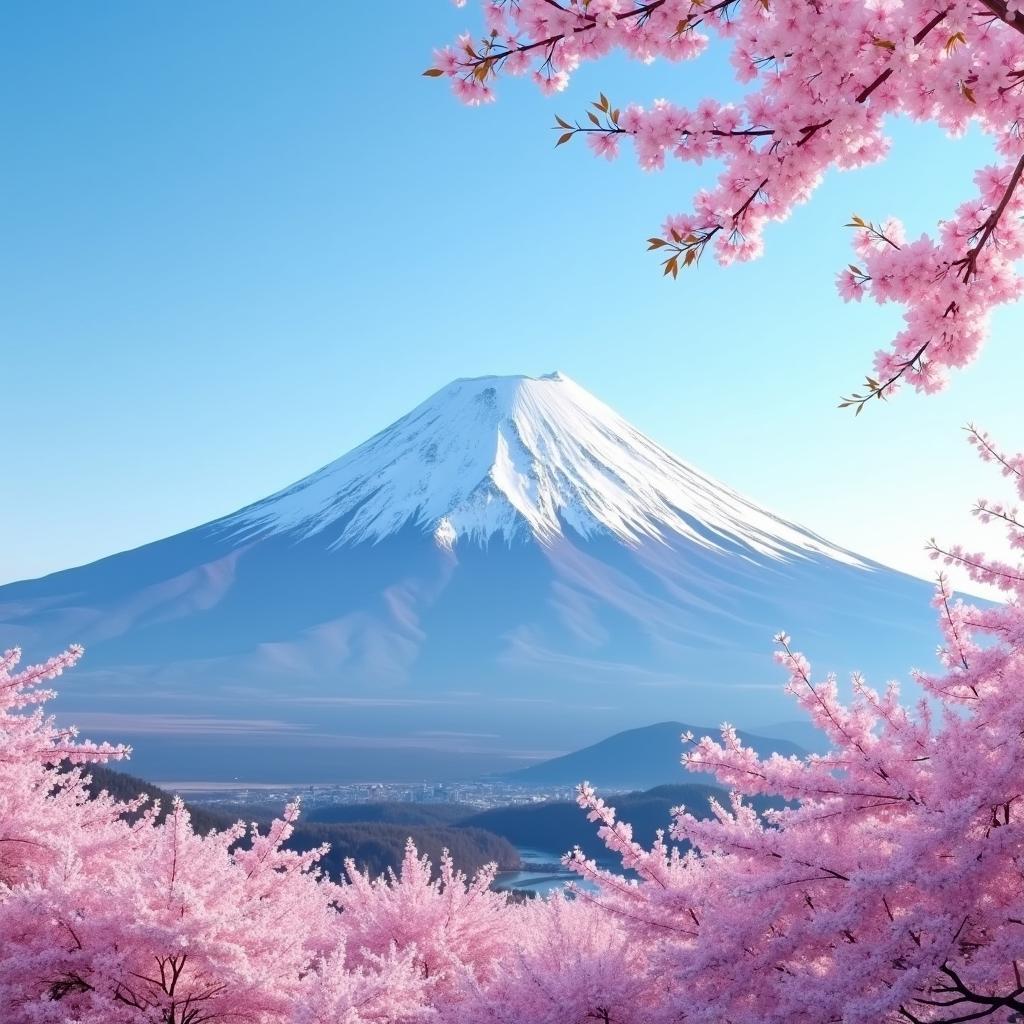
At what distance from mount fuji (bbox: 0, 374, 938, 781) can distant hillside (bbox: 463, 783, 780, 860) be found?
218 feet

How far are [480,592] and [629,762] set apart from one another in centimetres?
3343

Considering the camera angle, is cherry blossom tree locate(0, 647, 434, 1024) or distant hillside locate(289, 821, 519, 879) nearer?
cherry blossom tree locate(0, 647, 434, 1024)

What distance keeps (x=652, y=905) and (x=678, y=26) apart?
186 inches

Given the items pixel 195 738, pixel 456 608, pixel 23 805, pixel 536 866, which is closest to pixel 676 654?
pixel 456 608

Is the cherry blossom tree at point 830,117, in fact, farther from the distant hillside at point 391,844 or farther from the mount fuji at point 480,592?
the mount fuji at point 480,592

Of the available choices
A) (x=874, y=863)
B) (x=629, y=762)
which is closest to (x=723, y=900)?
(x=874, y=863)

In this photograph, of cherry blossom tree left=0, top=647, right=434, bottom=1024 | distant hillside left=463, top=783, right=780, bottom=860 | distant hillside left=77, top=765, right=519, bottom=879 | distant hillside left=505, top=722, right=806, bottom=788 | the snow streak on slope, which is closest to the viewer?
cherry blossom tree left=0, top=647, right=434, bottom=1024

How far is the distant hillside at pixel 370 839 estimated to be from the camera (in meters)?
38.0

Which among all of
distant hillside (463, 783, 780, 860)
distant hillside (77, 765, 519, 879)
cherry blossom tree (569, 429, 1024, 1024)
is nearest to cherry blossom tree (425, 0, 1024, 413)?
cherry blossom tree (569, 429, 1024, 1024)

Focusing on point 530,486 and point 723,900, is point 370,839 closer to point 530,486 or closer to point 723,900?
point 723,900

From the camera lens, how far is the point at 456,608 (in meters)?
145

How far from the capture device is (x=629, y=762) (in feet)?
470

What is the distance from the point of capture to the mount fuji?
140 metres

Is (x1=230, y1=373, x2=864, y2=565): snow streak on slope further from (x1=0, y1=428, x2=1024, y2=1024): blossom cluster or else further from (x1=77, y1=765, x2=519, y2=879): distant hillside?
Answer: (x1=0, y1=428, x2=1024, y2=1024): blossom cluster
